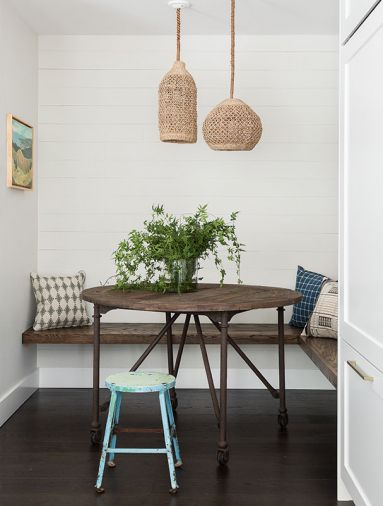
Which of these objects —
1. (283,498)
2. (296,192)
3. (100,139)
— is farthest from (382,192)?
(100,139)

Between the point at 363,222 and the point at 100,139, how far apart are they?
3057 millimetres

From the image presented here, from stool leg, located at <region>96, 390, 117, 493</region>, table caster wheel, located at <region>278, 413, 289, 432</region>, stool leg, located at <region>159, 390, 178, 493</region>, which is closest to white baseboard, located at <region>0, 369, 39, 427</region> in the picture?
stool leg, located at <region>96, 390, 117, 493</region>

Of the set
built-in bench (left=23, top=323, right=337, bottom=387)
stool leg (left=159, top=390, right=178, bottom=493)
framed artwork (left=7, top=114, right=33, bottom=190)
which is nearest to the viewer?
stool leg (left=159, top=390, right=178, bottom=493)

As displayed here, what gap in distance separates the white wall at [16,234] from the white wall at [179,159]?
0.67ft

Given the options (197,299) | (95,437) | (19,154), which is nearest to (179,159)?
(19,154)

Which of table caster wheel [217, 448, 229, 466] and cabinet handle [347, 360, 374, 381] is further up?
cabinet handle [347, 360, 374, 381]

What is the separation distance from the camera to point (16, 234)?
4.68 meters

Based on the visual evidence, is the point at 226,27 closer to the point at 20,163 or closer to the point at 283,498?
the point at 20,163

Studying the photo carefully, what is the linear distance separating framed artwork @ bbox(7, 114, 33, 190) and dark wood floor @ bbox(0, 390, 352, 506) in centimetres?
157

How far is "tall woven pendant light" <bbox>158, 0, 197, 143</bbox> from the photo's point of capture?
418cm

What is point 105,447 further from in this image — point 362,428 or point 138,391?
point 362,428

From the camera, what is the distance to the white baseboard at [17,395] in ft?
14.1

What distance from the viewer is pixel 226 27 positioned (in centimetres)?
497

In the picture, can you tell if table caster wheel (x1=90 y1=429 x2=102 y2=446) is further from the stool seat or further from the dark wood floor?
the stool seat
